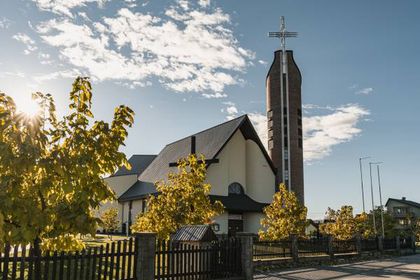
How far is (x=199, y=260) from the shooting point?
490 inches

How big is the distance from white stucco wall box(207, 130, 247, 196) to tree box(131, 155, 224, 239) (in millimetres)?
15290

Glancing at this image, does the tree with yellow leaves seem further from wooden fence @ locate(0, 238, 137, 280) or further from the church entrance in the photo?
wooden fence @ locate(0, 238, 137, 280)

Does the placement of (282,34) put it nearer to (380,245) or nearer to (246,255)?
(380,245)

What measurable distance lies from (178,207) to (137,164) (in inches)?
1702

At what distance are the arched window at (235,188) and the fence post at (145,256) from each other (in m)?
28.4

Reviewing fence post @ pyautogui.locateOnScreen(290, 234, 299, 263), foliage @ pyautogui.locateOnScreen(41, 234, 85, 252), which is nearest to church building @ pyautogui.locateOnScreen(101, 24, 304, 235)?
fence post @ pyautogui.locateOnScreen(290, 234, 299, 263)

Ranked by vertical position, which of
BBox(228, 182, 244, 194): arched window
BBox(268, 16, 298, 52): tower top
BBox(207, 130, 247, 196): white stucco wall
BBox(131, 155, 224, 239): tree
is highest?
BBox(268, 16, 298, 52): tower top

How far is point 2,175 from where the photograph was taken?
20.3ft

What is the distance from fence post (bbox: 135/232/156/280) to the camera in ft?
34.3

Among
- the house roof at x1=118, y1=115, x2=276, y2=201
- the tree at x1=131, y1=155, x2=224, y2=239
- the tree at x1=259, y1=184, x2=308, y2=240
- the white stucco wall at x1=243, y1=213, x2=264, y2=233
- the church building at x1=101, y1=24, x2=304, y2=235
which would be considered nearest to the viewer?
the tree at x1=131, y1=155, x2=224, y2=239

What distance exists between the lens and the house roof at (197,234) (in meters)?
13.2

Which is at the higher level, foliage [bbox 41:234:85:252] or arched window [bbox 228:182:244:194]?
arched window [bbox 228:182:244:194]

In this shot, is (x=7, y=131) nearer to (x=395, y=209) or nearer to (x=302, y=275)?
(x=302, y=275)

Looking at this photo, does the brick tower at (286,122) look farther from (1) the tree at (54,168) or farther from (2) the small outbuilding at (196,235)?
(1) the tree at (54,168)
